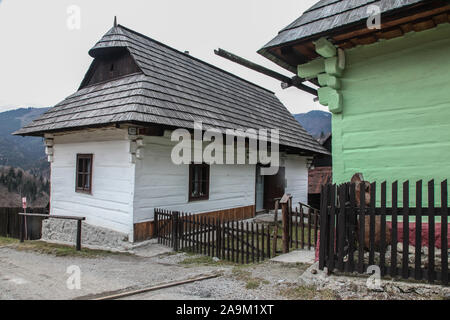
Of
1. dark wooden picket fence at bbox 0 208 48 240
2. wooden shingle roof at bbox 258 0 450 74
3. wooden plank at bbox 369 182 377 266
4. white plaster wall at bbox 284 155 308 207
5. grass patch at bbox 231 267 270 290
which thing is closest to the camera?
wooden plank at bbox 369 182 377 266

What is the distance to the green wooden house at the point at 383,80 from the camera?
351cm

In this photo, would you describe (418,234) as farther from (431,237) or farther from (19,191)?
(19,191)

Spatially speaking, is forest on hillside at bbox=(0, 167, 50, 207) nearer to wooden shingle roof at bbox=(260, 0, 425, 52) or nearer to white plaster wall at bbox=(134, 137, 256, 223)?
white plaster wall at bbox=(134, 137, 256, 223)

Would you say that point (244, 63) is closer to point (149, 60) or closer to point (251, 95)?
point (149, 60)

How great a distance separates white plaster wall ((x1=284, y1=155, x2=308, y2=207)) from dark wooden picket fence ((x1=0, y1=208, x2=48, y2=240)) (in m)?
10.2

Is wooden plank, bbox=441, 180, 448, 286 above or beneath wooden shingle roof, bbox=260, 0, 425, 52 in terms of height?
beneath

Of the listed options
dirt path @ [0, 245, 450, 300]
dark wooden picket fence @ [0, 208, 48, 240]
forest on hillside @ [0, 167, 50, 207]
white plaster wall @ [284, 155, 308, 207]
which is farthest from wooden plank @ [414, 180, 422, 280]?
forest on hillside @ [0, 167, 50, 207]

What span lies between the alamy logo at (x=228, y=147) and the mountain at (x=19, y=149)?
38355mm

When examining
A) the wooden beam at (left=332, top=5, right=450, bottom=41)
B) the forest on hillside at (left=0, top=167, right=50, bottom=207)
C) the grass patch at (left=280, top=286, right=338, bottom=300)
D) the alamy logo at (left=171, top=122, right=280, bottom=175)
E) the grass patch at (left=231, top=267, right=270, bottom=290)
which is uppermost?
the wooden beam at (left=332, top=5, right=450, bottom=41)

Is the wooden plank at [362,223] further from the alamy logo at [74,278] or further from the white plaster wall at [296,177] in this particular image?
the white plaster wall at [296,177]

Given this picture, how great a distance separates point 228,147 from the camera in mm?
9422

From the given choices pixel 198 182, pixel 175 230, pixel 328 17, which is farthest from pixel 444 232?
pixel 198 182

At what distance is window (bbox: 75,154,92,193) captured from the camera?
7.88 meters

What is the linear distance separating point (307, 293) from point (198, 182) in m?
5.75
